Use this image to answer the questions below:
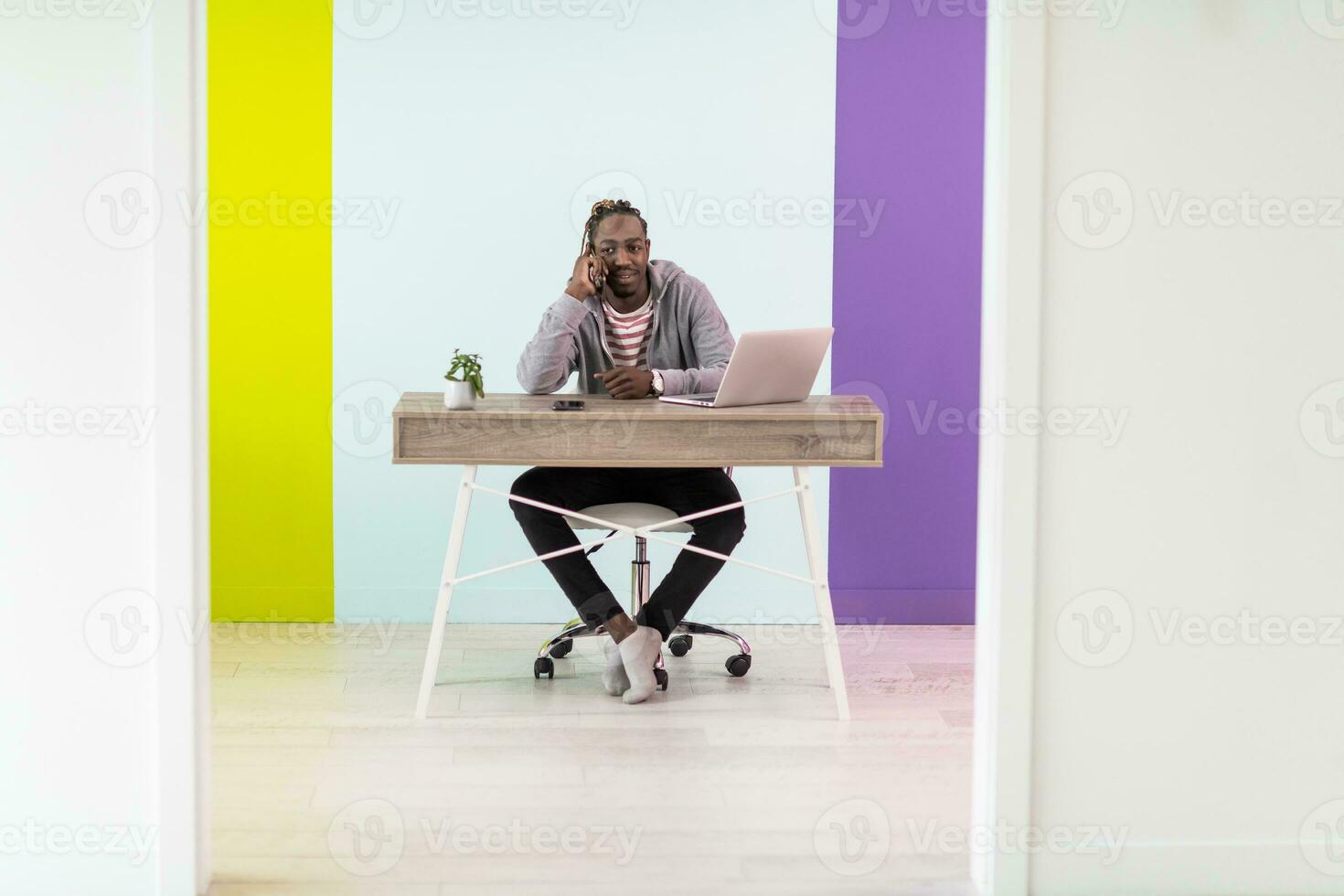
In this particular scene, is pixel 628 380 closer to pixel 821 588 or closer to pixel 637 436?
pixel 637 436

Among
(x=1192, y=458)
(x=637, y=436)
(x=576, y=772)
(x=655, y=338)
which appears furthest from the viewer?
(x=655, y=338)

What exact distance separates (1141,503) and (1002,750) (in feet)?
1.55

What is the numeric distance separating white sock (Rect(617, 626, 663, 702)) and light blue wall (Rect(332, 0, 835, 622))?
83 centimetres

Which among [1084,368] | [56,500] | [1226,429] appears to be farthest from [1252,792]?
[56,500]

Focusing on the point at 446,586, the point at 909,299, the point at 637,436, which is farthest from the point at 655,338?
the point at 909,299

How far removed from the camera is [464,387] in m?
3.35

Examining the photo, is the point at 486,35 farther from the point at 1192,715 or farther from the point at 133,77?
the point at 1192,715

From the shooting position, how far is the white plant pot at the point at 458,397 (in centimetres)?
334

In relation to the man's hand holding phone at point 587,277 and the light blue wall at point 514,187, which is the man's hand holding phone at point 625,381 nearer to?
the man's hand holding phone at point 587,277

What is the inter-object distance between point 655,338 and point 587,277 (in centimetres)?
25

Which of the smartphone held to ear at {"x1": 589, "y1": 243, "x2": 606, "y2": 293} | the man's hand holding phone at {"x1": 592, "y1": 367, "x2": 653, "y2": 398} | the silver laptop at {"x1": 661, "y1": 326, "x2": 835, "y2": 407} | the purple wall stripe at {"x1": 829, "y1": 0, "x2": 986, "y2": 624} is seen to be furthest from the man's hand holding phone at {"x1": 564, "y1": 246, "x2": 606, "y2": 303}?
the purple wall stripe at {"x1": 829, "y1": 0, "x2": 986, "y2": 624}

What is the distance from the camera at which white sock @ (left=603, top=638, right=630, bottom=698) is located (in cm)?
371

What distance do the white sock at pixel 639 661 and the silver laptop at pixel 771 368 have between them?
60cm

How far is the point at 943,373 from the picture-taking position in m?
4.52
